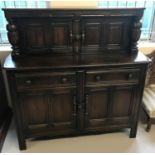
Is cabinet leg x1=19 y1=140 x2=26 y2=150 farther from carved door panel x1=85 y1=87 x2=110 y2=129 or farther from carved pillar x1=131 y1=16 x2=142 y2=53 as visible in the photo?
carved pillar x1=131 y1=16 x2=142 y2=53

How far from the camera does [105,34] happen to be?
1876 mm

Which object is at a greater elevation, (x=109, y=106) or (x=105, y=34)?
(x=105, y=34)

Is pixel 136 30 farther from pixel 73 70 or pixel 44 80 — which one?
pixel 44 80

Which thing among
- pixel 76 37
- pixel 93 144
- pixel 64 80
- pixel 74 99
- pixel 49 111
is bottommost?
pixel 93 144

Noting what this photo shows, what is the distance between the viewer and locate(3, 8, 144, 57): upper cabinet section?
5.55ft

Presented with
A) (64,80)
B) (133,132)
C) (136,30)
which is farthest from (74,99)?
(136,30)

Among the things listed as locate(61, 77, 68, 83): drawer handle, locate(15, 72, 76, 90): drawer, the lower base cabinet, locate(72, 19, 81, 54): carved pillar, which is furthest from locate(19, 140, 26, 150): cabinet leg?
locate(72, 19, 81, 54): carved pillar

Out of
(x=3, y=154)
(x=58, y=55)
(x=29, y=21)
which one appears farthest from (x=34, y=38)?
(x=3, y=154)

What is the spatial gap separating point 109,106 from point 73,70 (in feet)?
1.84

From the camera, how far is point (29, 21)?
5.69 ft

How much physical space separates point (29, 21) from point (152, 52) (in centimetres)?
149

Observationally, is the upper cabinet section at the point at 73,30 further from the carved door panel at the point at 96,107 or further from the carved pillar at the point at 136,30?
the carved door panel at the point at 96,107

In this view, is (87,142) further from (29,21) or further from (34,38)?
(29,21)

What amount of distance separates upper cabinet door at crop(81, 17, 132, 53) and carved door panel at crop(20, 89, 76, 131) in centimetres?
54
